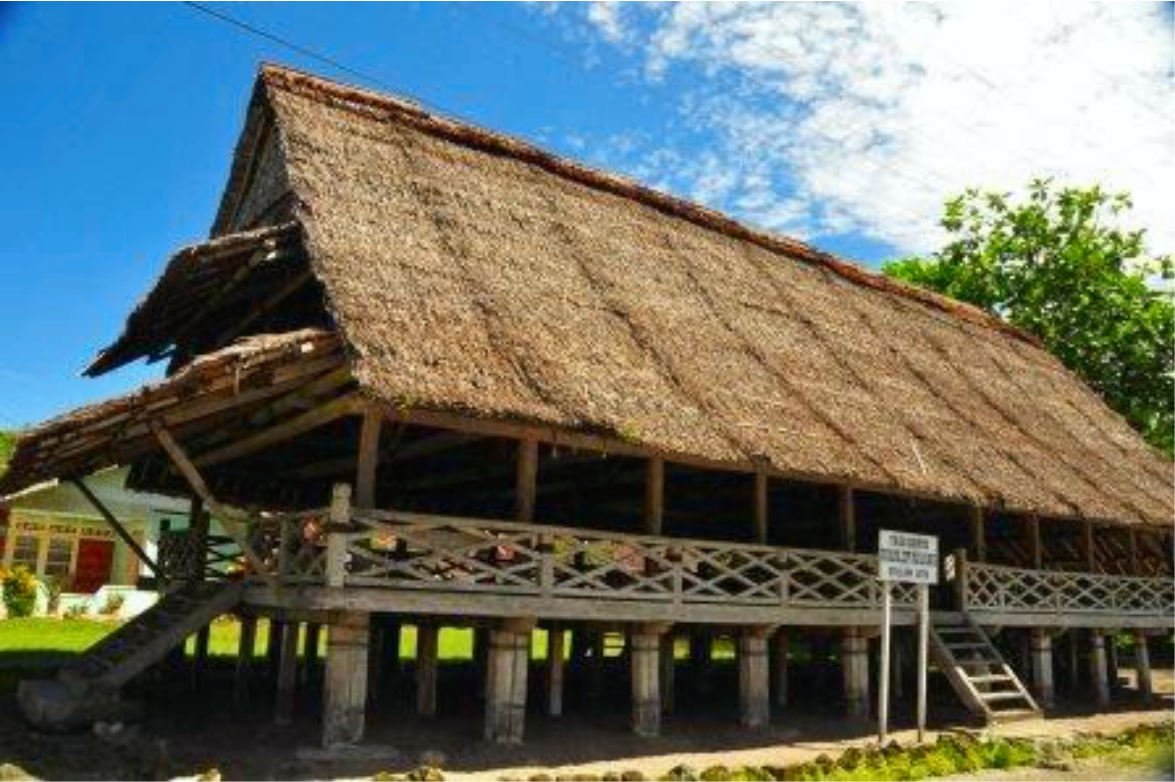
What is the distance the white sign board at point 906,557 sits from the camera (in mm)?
12227

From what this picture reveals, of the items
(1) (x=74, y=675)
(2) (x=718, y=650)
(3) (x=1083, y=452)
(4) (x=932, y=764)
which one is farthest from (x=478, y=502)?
(2) (x=718, y=650)

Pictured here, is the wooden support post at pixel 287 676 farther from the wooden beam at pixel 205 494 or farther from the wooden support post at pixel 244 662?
the wooden beam at pixel 205 494

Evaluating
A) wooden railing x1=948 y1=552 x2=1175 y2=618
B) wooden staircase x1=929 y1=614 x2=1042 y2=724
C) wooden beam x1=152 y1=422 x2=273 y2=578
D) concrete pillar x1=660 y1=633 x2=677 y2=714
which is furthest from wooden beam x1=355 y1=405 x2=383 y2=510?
wooden railing x1=948 y1=552 x2=1175 y2=618

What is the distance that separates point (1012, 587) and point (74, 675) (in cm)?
1546

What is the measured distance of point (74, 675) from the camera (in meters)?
11.5

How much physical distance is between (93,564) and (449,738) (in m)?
23.1

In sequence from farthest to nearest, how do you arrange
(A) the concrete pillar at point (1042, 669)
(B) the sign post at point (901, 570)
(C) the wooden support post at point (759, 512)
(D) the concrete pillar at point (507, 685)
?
(A) the concrete pillar at point (1042, 669)
(C) the wooden support post at point (759, 512)
(B) the sign post at point (901, 570)
(D) the concrete pillar at point (507, 685)

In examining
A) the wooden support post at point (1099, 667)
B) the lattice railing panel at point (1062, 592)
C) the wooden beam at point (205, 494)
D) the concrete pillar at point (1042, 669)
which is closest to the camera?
the wooden beam at point (205, 494)

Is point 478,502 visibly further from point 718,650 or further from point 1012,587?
point 718,650

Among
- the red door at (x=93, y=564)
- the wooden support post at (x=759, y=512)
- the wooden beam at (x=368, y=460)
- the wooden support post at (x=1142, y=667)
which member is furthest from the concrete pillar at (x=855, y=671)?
the red door at (x=93, y=564)

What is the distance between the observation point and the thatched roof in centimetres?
1134

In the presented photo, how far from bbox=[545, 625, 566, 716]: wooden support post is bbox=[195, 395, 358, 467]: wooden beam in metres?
4.37

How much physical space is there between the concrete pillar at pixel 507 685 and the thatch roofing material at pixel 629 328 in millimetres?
2431

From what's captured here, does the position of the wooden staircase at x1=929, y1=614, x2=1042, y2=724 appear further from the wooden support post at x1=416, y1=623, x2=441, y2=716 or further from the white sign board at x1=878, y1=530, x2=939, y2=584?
the wooden support post at x1=416, y1=623, x2=441, y2=716
